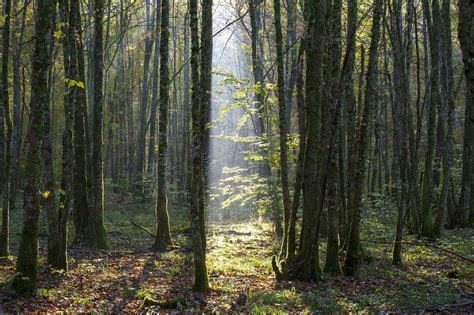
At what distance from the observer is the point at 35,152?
7508 millimetres

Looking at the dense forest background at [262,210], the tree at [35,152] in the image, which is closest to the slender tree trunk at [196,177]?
the dense forest background at [262,210]

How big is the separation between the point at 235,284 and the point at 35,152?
16.3ft

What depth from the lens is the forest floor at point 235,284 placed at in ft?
23.7

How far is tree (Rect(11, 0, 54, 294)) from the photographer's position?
7.39 m

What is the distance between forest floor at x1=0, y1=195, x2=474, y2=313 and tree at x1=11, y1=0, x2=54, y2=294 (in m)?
0.57

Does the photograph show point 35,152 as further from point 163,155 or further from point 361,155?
point 361,155

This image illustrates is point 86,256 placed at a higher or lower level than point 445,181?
lower

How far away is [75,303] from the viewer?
24.5ft

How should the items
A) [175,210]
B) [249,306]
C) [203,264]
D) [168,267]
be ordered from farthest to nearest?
1. [175,210]
2. [168,267]
3. [203,264]
4. [249,306]

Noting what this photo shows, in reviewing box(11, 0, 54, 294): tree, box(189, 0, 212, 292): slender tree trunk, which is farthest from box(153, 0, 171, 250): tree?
box(11, 0, 54, 294): tree

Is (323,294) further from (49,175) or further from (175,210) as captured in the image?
(175,210)

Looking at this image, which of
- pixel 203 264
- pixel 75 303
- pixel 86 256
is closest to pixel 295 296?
pixel 203 264

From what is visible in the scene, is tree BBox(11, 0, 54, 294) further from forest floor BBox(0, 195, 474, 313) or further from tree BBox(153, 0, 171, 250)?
tree BBox(153, 0, 171, 250)

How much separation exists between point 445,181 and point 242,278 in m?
9.05
